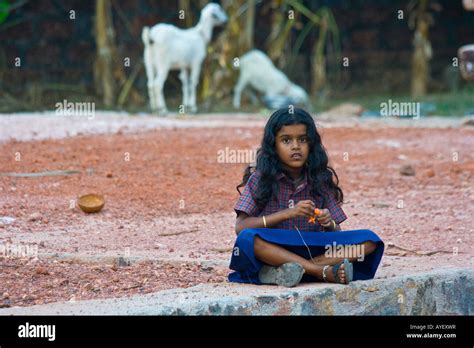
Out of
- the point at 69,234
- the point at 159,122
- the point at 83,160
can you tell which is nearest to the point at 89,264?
the point at 69,234

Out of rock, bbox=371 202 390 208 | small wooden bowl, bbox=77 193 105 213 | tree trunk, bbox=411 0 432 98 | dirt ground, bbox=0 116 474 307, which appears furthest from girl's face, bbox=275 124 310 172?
tree trunk, bbox=411 0 432 98

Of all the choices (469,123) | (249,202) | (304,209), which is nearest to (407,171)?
(469,123)

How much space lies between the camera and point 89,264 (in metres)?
5.92

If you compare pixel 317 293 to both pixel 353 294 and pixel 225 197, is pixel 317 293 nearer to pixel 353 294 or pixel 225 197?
pixel 353 294

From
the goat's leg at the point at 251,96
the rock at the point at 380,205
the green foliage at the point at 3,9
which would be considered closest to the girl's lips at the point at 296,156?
the rock at the point at 380,205

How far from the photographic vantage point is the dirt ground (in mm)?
5699

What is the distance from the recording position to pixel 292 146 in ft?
17.1

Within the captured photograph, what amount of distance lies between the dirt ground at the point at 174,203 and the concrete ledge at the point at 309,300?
24cm

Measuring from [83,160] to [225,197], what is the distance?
1.83 m

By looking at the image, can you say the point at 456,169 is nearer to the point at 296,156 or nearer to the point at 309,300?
the point at 296,156

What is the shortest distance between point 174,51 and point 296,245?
9432 millimetres

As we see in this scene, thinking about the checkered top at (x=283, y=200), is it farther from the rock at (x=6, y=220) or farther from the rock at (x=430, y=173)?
the rock at (x=430, y=173)

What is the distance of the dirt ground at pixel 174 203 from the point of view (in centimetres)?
570
